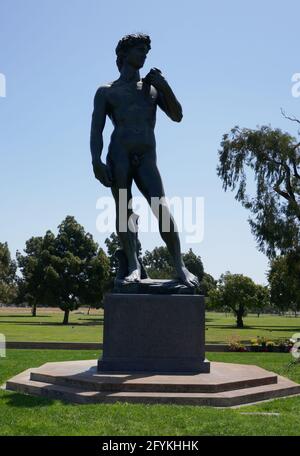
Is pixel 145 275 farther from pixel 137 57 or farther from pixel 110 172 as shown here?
pixel 137 57

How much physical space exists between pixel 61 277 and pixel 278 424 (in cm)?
4377

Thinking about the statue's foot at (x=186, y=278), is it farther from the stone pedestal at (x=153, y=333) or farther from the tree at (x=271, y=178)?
the tree at (x=271, y=178)

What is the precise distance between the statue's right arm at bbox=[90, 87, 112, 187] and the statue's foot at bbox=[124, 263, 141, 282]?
1356mm

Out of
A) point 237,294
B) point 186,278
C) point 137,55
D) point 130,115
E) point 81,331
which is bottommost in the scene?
point 81,331

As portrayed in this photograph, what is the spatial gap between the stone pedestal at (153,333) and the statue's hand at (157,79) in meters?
3.37

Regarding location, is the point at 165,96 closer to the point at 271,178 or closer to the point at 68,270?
the point at 271,178

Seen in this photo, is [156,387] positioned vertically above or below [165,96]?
below

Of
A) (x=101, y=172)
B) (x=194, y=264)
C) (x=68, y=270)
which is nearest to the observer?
(x=101, y=172)

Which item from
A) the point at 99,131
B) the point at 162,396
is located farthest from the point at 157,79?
the point at 162,396

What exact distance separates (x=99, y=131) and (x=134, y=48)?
1.43m

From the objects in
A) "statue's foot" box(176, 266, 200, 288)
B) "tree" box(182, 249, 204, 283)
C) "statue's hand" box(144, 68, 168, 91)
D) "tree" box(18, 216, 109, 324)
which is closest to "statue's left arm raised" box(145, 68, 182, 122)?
"statue's hand" box(144, 68, 168, 91)

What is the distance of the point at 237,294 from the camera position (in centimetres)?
4994

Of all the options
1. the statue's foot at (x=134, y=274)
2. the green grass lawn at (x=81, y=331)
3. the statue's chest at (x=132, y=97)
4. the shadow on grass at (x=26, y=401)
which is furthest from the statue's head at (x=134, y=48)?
the green grass lawn at (x=81, y=331)

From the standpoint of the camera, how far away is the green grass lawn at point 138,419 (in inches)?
206
